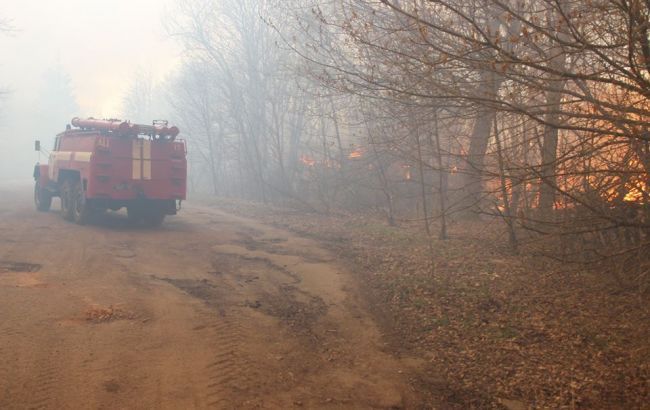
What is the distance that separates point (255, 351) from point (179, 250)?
6.27 m

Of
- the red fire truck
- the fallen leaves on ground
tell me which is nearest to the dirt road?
the fallen leaves on ground

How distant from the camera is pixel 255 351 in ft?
20.1

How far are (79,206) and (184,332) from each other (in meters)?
9.65

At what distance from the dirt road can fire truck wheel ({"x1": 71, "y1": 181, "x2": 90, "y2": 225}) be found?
2.44m

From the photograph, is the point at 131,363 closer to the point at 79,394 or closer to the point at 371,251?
the point at 79,394

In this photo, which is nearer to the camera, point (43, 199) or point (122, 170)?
point (122, 170)

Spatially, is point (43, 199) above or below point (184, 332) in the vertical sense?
above

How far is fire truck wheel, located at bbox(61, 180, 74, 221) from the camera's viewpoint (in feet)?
50.2

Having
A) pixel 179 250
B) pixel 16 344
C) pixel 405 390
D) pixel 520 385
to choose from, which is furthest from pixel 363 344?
pixel 179 250

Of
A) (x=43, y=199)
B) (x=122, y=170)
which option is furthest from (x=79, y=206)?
(x=43, y=199)

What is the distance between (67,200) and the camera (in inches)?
608

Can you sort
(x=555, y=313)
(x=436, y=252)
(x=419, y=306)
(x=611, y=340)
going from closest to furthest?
(x=611, y=340)
(x=555, y=313)
(x=419, y=306)
(x=436, y=252)

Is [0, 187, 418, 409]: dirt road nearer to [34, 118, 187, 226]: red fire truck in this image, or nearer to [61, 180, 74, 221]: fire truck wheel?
[34, 118, 187, 226]: red fire truck

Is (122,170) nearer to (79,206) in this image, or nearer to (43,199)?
(79,206)
